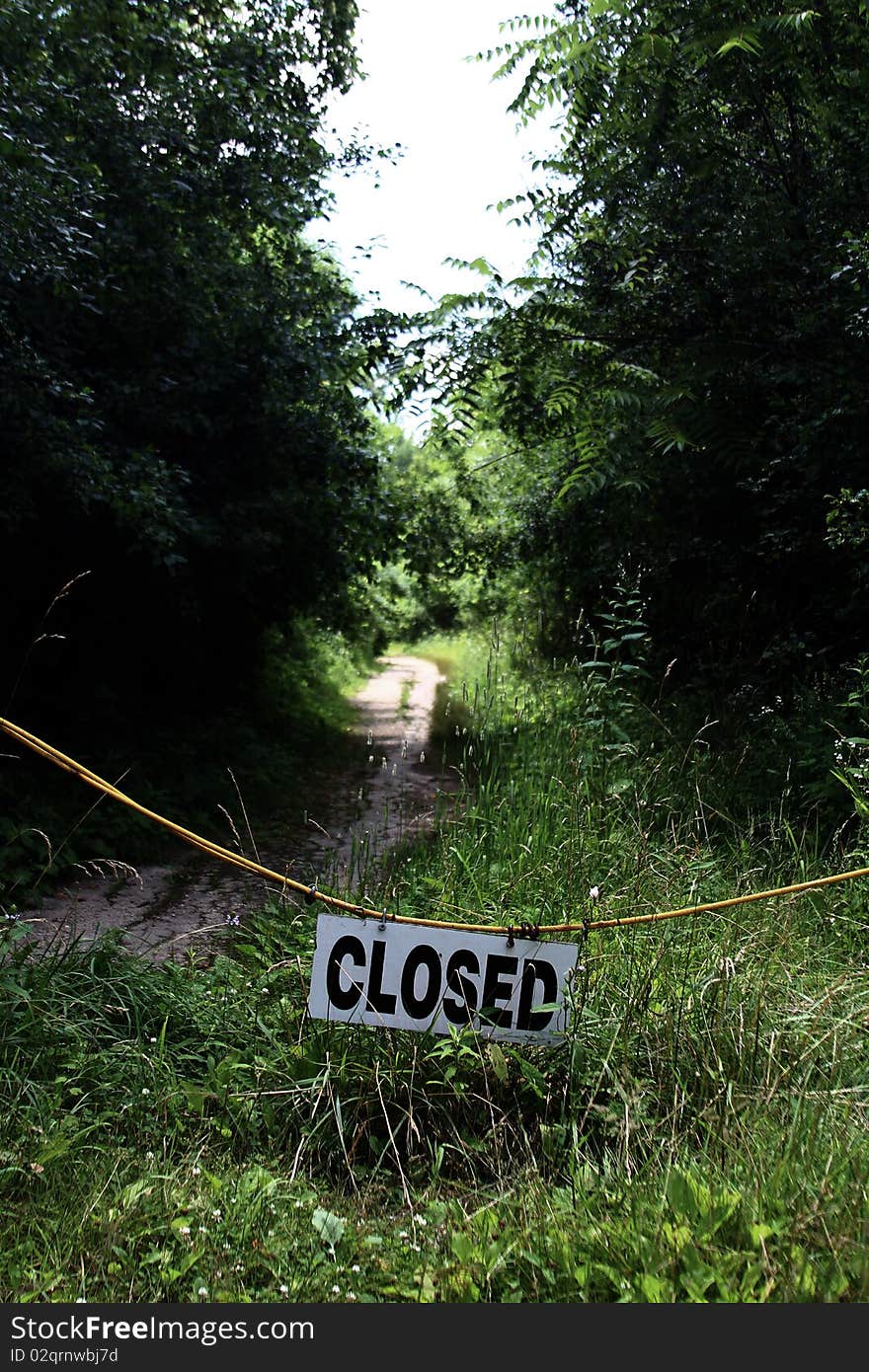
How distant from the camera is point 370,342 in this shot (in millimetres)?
9453

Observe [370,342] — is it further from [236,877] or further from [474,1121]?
[474,1121]

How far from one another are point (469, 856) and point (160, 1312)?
→ 2.51 metres

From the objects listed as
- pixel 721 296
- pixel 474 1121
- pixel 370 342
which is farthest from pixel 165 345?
pixel 474 1121

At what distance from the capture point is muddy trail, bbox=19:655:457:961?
4574 mm

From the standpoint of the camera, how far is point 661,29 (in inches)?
242

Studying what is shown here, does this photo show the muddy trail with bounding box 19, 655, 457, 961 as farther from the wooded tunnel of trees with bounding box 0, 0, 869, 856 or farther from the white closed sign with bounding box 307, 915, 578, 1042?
the wooded tunnel of trees with bounding box 0, 0, 869, 856

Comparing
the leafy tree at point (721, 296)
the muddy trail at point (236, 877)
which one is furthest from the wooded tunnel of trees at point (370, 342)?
the muddy trail at point (236, 877)

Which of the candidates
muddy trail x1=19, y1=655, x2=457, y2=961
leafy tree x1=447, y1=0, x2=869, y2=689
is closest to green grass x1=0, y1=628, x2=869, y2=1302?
muddy trail x1=19, y1=655, x2=457, y2=961

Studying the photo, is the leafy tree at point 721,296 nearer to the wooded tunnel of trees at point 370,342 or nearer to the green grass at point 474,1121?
the wooded tunnel of trees at point 370,342

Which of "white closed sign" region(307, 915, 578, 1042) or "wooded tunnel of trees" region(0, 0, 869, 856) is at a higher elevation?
"wooded tunnel of trees" region(0, 0, 869, 856)

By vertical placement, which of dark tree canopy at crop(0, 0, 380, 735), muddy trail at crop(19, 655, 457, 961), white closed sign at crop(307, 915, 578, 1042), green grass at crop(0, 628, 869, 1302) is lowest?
muddy trail at crop(19, 655, 457, 961)

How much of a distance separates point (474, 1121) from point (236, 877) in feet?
12.3

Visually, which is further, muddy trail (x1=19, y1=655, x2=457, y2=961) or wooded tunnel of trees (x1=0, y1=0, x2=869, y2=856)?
wooded tunnel of trees (x1=0, y1=0, x2=869, y2=856)

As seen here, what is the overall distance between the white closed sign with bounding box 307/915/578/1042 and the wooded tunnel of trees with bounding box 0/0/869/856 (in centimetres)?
301
